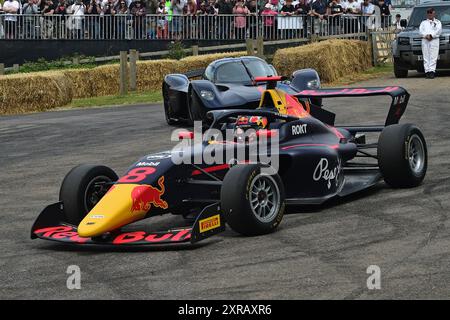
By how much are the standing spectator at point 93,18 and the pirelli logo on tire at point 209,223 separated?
23.4m

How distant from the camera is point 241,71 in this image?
701 inches

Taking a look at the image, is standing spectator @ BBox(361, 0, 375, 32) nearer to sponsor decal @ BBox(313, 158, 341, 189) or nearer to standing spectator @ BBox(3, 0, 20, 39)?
standing spectator @ BBox(3, 0, 20, 39)

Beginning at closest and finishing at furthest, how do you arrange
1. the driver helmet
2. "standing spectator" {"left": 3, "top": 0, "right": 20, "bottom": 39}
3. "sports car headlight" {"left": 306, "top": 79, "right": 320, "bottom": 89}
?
the driver helmet, "sports car headlight" {"left": 306, "top": 79, "right": 320, "bottom": 89}, "standing spectator" {"left": 3, "top": 0, "right": 20, "bottom": 39}

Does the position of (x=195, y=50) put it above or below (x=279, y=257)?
above

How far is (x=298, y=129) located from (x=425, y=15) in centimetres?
1683

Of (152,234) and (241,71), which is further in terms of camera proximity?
(241,71)

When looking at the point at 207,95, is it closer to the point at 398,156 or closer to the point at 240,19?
the point at 398,156

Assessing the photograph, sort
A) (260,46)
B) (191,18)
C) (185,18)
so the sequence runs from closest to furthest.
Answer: (260,46) → (191,18) → (185,18)

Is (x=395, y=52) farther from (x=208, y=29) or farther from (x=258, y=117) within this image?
(x=258, y=117)

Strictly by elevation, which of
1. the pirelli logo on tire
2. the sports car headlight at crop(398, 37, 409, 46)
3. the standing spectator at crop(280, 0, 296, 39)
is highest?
the standing spectator at crop(280, 0, 296, 39)

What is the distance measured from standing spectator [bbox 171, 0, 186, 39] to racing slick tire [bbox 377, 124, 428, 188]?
20.3m

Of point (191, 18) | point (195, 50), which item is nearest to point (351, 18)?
point (195, 50)

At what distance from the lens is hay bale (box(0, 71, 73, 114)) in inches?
917

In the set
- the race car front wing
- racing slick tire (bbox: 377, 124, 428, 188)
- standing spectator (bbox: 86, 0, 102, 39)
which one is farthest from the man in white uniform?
the race car front wing
